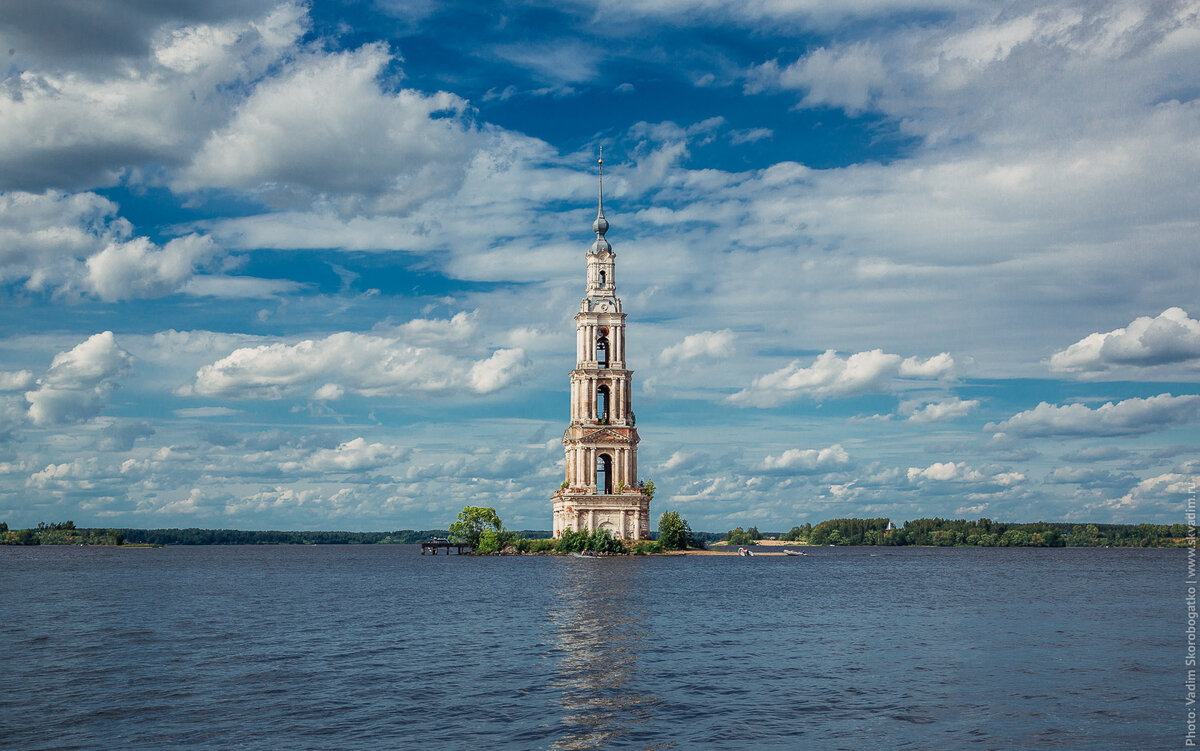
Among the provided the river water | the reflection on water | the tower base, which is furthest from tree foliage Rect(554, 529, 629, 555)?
the river water

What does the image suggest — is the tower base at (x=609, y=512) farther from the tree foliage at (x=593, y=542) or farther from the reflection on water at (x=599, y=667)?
the reflection on water at (x=599, y=667)

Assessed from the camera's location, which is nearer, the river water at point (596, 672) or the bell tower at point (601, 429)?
the river water at point (596, 672)

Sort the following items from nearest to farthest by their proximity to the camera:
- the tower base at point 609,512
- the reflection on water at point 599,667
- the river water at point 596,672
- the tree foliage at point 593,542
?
the river water at point 596,672 → the reflection on water at point 599,667 → the tree foliage at point 593,542 → the tower base at point 609,512

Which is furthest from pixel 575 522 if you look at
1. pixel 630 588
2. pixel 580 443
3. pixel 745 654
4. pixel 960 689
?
pixel 960 689

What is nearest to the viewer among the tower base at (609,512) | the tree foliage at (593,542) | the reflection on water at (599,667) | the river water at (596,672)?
the river water at (596,672)

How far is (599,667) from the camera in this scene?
44500mm

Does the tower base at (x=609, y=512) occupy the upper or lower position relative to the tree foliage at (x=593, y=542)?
upper

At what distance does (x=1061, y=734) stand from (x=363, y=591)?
7759cm

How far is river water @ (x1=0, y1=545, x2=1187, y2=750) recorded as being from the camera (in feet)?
105

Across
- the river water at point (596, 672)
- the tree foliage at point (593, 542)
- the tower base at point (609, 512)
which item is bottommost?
the river water at point (596, 672)

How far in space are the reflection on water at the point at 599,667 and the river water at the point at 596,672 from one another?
16 centimetres

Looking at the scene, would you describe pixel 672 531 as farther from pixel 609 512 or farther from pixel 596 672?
pixel 596 672

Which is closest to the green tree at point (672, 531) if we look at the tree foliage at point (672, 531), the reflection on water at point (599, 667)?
the tree foliage at point (672, 531)

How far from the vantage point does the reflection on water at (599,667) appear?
1280 inches
